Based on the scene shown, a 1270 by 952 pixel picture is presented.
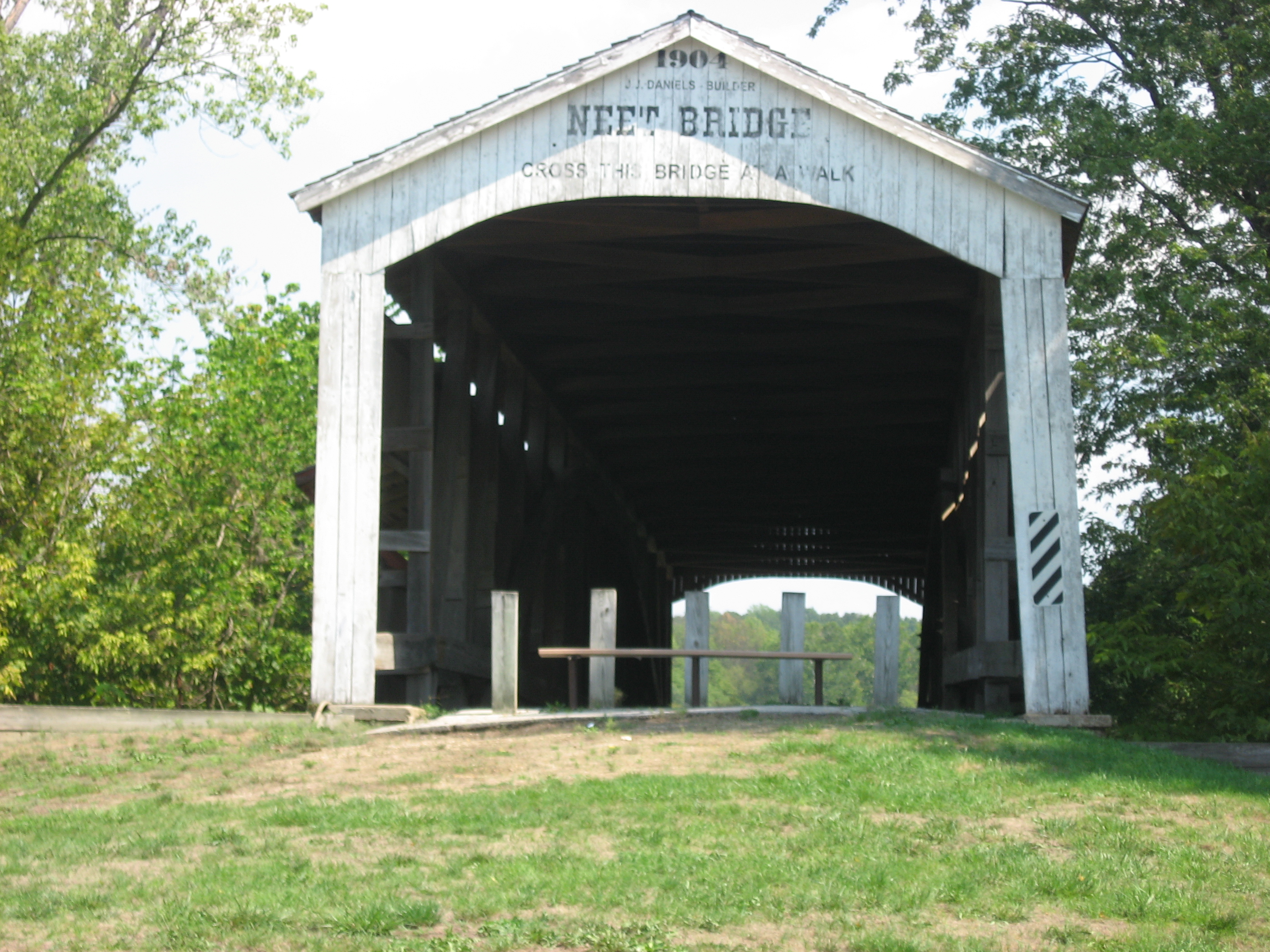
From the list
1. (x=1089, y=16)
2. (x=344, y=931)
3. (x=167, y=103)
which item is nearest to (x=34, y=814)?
(x=344, y=931)

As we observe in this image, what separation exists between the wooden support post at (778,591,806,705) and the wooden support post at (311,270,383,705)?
351 centimetres

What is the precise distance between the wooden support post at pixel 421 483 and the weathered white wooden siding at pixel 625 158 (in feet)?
4.51

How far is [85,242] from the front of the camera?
2489cm

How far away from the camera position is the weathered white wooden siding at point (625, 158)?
11.7 m

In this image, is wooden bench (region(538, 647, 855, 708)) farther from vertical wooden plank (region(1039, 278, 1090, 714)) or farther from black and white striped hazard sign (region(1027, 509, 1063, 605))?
vertical wooden plank (region(1039, 278, 1090, 714))

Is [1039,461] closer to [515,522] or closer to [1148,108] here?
[515,522]

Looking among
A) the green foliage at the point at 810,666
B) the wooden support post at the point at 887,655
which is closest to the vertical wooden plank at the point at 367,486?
the wooden support post at the point at 887,655

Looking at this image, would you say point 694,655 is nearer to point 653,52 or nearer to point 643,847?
point 653,52

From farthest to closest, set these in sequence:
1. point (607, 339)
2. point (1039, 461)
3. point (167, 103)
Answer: point (167, 103) < point (607, 339) < point (1039, 461)

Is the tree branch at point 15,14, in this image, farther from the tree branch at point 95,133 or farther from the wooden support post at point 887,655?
the wooden support post at point 887,655

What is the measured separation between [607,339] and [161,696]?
658 cm

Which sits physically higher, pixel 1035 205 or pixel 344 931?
pixel 1035 205

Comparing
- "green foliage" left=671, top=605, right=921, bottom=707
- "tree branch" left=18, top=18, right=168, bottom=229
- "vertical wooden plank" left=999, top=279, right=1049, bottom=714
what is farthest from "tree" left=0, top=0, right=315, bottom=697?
"green foliage" left=671, top=605, right=921, bottom=707

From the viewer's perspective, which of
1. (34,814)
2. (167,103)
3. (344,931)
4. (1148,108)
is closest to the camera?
(344,931)
